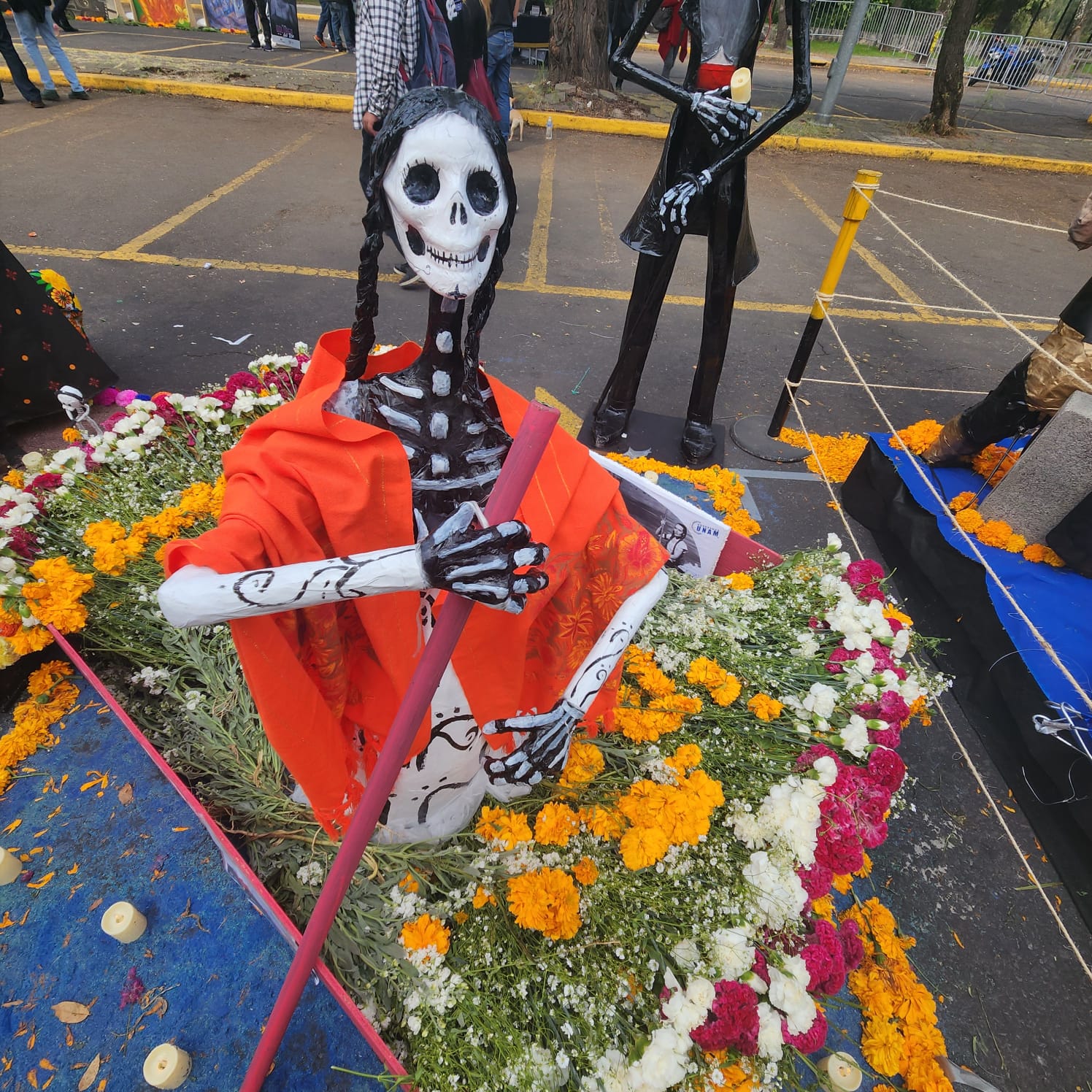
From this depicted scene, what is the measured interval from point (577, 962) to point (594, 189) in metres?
7.70

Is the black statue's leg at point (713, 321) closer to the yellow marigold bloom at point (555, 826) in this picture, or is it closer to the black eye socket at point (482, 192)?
the black eye socket at point (482, 192)

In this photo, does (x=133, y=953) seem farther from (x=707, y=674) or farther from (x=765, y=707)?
(x=765, y=707)

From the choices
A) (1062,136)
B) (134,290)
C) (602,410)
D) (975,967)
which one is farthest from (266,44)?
(975,967)

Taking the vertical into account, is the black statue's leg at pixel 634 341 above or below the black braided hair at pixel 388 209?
below

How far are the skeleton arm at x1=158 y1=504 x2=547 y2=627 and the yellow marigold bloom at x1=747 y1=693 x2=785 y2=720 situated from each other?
132cm

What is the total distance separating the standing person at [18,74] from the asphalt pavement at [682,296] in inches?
12.2

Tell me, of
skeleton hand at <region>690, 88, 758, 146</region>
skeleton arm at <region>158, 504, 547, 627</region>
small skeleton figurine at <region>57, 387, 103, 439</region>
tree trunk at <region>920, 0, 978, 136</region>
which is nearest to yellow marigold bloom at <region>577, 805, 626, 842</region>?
skeleton arm at <region>158, 504, 547, 627</region>

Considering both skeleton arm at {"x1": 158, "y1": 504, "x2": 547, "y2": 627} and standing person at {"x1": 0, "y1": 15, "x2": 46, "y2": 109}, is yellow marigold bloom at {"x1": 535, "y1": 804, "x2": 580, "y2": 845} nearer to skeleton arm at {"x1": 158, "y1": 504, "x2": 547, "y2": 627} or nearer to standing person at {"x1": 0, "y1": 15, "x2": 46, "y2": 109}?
skeleton arm at {"x1": 158, "y1": 504, "x2": 547, "y2": 627}

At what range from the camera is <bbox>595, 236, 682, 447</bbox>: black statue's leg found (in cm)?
308

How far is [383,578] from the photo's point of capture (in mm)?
1019

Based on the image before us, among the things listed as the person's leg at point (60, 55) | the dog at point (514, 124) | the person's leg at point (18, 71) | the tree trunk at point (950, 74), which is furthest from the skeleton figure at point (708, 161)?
the tree trunk at point (950, 74)

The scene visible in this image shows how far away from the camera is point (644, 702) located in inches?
88.8

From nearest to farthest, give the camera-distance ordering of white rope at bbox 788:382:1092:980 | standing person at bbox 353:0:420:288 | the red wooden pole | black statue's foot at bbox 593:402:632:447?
the red wooden pole, white rope at bbox 788:382:1092:980, standing person at bbox 353:0:420:288, black statue's foot at bbox 593:402:632:447

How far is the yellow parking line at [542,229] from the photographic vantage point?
5.53 meters
